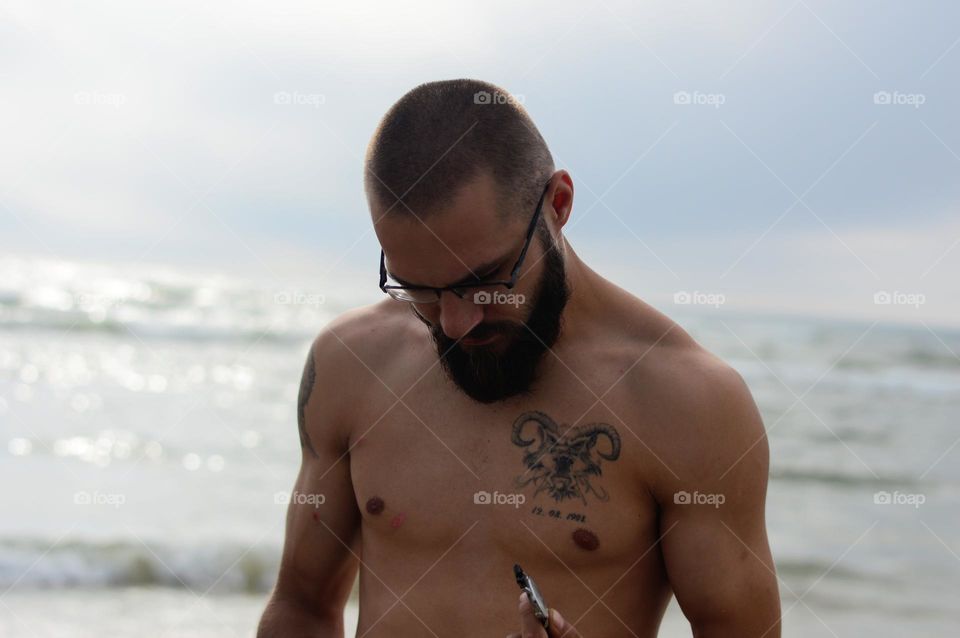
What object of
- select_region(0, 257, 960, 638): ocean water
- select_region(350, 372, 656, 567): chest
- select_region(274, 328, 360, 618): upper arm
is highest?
select_region(350, 372, 656, 567): chest

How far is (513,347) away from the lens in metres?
2.87

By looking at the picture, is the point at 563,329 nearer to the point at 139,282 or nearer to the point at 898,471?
the point at 898,471

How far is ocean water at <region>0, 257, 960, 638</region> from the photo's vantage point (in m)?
7.40

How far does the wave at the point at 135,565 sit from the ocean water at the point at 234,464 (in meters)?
0.02

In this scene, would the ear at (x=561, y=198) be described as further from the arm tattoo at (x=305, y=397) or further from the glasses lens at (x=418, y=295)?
the arm tattoo at (x=305, y=397)

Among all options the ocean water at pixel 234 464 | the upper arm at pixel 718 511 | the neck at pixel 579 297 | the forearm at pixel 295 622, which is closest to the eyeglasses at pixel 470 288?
the neck at pixel 579 297

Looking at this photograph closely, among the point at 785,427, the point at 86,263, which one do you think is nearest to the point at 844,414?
the point at 785,427

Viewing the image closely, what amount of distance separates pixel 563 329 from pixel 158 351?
14556mm

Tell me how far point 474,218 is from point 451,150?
0.61 ft

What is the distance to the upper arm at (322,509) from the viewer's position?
3.19 meters

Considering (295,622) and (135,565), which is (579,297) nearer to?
(295,622)

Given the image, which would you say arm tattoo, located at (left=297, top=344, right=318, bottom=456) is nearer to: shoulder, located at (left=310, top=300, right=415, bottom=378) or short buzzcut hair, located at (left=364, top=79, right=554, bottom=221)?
shoulder, located at (left=310, top=300, right=415, bottom=378)

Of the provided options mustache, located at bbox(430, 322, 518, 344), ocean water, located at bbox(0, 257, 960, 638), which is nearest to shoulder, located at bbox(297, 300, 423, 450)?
mustache, located at bbox(430, 322, 518, 344)

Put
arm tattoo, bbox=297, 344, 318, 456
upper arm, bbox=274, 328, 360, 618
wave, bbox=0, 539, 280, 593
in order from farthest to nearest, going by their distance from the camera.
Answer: wave, bbox=0, 539, 280, 593 → arm tattoo, bbox=297, 344, 318, 456 → upper arm, bbox=274, 328, 360, 618
